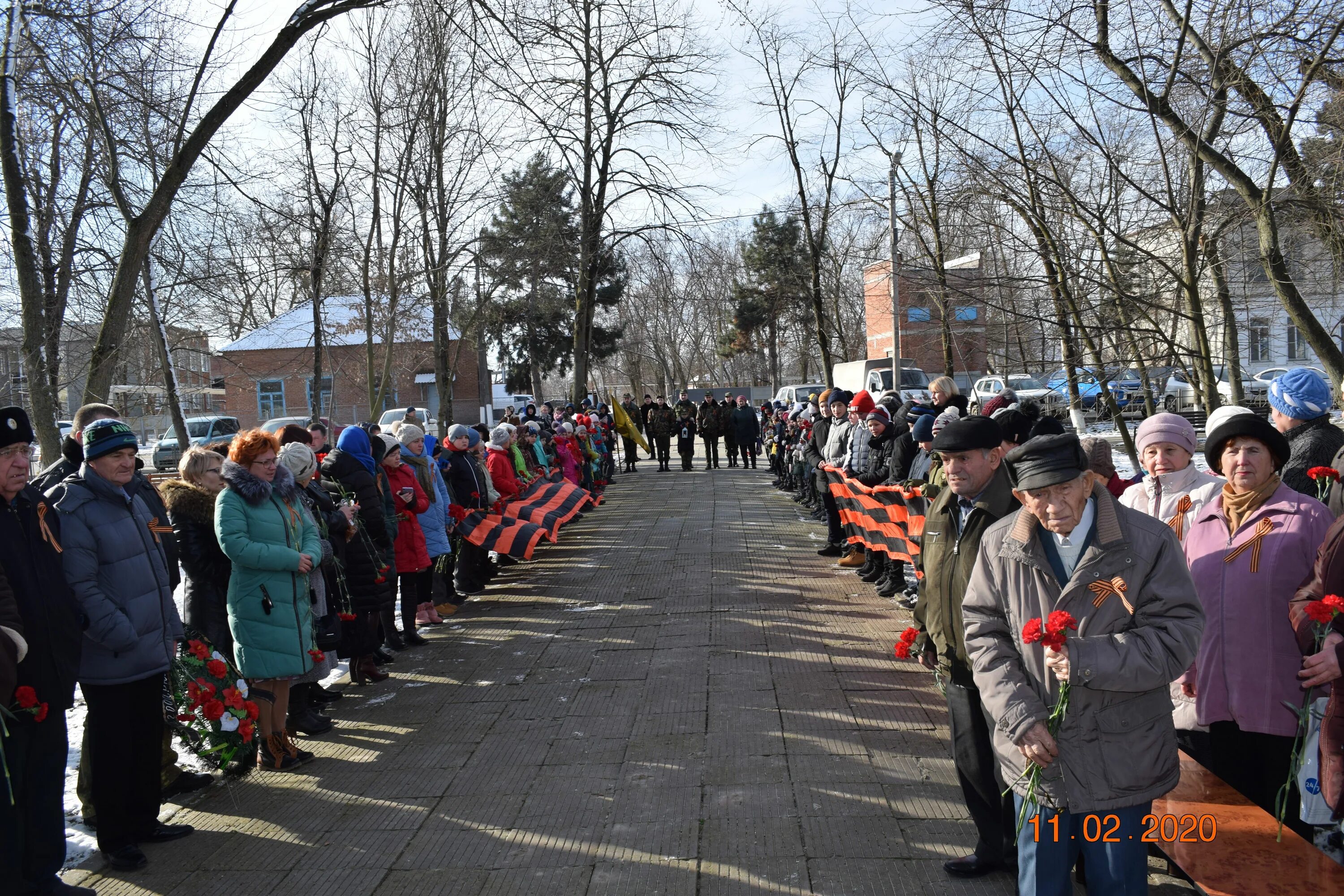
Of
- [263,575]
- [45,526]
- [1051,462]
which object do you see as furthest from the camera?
[263,575]

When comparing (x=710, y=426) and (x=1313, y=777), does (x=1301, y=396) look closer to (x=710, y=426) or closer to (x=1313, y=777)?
(x=1313, y=777)

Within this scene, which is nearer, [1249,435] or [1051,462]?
[1051,462]

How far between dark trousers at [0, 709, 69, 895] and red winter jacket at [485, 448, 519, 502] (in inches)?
290

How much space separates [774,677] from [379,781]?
8.70 ft

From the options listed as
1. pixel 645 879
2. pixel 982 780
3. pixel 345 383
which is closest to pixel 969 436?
pixel 982 780

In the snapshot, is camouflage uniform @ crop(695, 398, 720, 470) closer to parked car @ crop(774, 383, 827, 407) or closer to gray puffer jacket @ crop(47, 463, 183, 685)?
parked car @ crop(774, 383, 827, 407)

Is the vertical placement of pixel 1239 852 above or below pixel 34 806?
below

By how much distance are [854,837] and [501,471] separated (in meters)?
7.80

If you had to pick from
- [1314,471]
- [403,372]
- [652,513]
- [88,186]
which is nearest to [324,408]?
[403,372]

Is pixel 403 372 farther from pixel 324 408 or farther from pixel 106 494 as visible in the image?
pixel 106 494

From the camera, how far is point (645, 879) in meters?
3.90

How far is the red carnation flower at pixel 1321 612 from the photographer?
10.6 ft

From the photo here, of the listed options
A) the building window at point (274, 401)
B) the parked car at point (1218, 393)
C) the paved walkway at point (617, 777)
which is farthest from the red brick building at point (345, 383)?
the paved walkway at point (617, 777)

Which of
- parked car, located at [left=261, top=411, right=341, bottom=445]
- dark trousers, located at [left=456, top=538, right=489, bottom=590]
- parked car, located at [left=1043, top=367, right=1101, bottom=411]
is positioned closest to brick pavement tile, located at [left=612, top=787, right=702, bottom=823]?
parked car, located at [left=261, top=411, right=341, bottom=445]
